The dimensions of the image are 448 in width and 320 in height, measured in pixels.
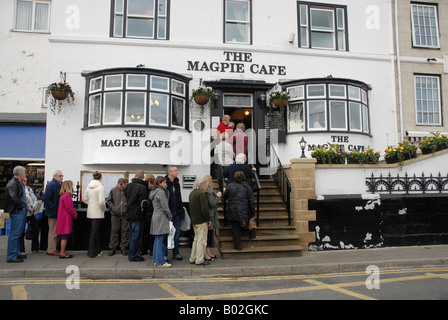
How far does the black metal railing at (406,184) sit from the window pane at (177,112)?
6276 mm

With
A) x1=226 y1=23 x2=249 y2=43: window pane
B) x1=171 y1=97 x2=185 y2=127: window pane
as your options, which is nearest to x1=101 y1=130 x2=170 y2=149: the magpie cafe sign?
x1=171 y1=97 x2=185 y2=127: window pane

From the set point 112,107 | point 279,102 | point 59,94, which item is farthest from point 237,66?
point 59,94

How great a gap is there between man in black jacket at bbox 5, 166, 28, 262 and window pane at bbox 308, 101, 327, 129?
9078 millimetres

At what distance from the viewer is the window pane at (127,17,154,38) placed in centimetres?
1204

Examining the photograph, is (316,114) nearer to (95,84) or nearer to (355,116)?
(355,116)

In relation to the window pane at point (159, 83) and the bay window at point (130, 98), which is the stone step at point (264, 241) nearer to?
the bay window at point (130, 98)

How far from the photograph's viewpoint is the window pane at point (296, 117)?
1223 cm

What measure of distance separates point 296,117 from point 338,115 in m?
1.49

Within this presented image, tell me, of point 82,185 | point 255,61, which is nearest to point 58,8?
point 82,185

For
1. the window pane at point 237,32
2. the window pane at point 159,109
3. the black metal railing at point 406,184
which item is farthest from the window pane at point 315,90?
the window pane at point 159,109

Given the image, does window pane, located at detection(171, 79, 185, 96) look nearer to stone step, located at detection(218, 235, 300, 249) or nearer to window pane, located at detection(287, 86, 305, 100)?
window pane, located at detection(287, 86, 305, 100)

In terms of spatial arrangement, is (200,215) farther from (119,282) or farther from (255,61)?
(255,61)

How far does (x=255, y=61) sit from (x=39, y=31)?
9554mm

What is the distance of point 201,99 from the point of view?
11539 millimetres
